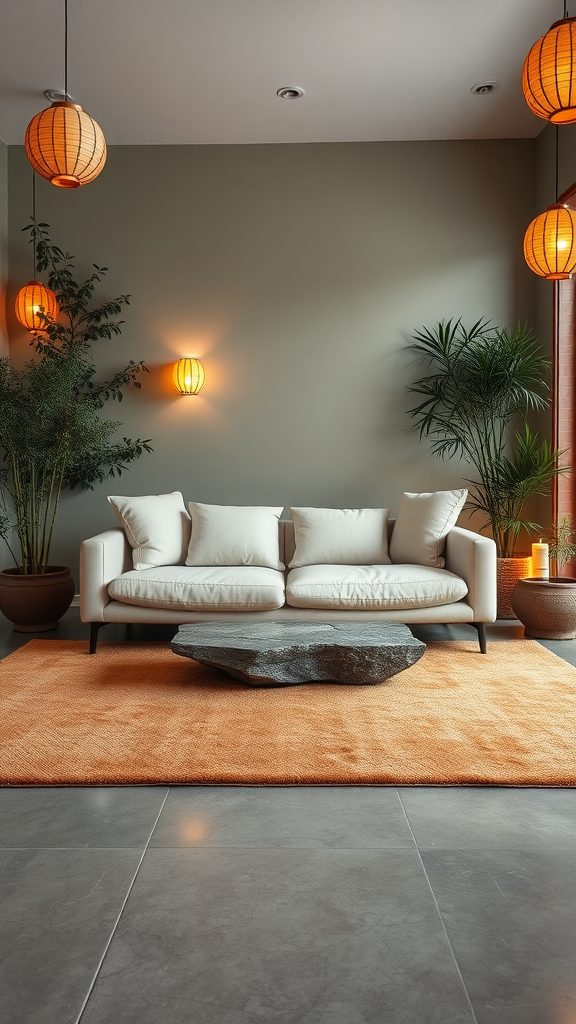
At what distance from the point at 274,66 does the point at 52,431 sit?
252 cm

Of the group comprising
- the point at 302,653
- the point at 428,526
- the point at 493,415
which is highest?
the point at 493,415

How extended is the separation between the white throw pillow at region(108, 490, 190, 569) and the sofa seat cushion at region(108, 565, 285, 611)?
317 mm

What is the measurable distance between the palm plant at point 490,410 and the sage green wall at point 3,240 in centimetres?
294

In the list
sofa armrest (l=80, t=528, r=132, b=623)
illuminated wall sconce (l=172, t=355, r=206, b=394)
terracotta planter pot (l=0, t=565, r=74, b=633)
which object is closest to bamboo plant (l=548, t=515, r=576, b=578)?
illuminated wall sconce (l=172, t=355, r=206, b=394)

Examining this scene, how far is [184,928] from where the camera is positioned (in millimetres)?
1662

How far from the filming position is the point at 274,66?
4551 millimetres

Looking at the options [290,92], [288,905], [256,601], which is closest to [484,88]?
[290,92]

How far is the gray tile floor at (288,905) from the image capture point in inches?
56.4

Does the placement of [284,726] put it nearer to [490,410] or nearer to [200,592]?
[200,592]

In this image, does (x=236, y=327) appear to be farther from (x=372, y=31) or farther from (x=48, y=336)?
(x=372, y=31)

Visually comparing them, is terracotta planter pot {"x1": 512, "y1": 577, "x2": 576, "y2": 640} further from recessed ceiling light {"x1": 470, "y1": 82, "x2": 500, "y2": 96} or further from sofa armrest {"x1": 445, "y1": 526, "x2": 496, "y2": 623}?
recessed ceiling light {"x1": 470, "y1": 82, "x2": 500, "y2": 96}

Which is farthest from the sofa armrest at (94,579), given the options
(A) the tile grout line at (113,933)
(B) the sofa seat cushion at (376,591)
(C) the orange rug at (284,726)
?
(A) the tile grout line at (113,933)

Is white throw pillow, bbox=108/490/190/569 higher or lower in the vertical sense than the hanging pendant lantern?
lower

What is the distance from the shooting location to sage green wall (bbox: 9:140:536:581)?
558cm
